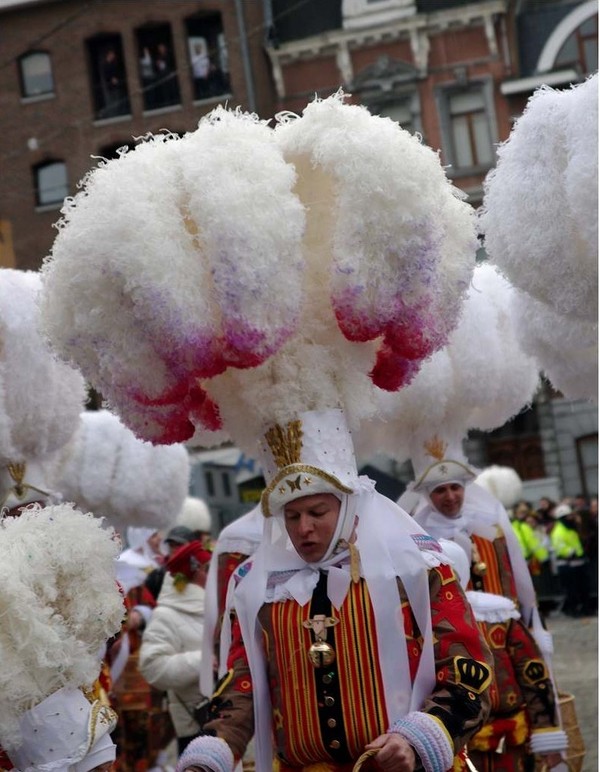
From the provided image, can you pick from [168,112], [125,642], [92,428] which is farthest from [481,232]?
[168,112]

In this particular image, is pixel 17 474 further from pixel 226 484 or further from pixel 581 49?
pixel 581 49

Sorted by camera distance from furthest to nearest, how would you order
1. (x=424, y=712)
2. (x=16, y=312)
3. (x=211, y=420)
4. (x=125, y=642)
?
1. (x=125, y=642)
2. (x=16, y=312)
3. (x=211, y=420)
4. (x=424, y=712)

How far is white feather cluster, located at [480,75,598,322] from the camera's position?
3826mm

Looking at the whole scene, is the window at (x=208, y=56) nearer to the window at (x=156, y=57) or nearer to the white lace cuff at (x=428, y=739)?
the window at (x=156, y=57)

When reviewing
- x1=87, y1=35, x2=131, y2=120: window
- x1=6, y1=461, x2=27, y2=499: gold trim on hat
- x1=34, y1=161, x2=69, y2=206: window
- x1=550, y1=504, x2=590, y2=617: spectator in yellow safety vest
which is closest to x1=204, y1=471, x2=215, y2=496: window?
x1=34, y1=161, x2=69, y2=206: window

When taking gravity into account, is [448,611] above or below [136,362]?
below

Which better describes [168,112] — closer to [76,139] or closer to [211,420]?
[76,139]

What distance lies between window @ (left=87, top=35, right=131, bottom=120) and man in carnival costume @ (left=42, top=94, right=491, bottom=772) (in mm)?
29338

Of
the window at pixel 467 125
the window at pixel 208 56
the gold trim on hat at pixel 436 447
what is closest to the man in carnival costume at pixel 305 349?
the gold trim on hat at pixel 436 447

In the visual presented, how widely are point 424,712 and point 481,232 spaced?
61.2 inches

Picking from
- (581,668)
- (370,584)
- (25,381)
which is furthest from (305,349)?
(581,668)

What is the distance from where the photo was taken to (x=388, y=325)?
4438 millimetres

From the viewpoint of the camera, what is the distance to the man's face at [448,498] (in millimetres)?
7355

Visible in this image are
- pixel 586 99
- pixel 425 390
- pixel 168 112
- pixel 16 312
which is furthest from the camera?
pixel 168 112
